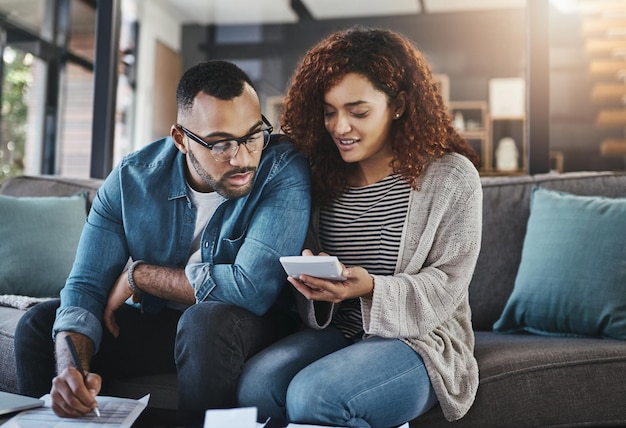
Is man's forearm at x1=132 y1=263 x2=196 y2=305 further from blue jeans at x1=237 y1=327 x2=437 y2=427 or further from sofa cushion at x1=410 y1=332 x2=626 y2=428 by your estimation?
sofa cushion at x1=410 y1=332 x2=626 y2=428

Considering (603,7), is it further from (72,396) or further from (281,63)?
(72,396)

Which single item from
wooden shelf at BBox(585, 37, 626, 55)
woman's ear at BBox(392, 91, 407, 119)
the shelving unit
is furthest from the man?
the shelving unit

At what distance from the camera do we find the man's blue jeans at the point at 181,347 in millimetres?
1226

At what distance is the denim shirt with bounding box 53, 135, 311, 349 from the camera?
4.48 feet

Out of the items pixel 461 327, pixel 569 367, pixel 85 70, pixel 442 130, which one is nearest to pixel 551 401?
pixel 569 367

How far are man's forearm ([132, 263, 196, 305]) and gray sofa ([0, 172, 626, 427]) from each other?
0.77 feet

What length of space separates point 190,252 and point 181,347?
328mm

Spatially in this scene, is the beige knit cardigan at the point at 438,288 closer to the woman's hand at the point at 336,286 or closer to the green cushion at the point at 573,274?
the woman's hand at the point at 336,286

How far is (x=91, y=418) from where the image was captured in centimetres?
102

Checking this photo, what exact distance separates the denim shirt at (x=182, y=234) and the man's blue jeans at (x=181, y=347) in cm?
5

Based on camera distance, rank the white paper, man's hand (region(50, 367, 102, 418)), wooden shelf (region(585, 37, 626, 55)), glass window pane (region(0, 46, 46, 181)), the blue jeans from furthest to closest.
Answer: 1. wooden shelf (region(585, 37, 626, 55))
2. glass window pane (region(0, 46, 46, 181))
3. the blue jeans
4. man's hand (region(50, 367, 102, 418))
5. the white paper

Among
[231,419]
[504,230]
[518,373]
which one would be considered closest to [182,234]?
[231,419]

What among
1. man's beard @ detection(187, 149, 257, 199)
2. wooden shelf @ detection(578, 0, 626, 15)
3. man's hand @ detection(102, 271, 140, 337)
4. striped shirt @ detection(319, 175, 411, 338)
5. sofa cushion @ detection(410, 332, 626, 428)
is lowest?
sofa cushion @ detection(410, 332, 626, 428)

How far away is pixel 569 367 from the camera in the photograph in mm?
1394
